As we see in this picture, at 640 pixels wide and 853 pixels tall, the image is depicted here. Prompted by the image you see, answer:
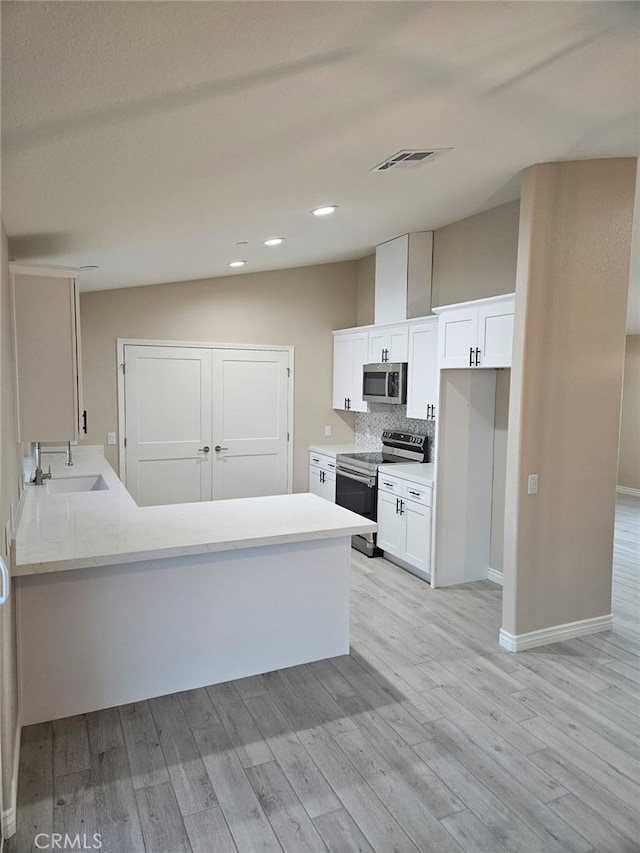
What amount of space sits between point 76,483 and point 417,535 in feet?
9.18

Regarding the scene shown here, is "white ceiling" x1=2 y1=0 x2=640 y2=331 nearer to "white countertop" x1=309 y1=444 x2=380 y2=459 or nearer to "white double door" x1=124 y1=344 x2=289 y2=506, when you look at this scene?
"white double door" x1=124 y1=344 x2=289 y2=506

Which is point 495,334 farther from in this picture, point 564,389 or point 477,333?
point 564,389

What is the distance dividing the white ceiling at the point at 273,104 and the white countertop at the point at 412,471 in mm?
2209

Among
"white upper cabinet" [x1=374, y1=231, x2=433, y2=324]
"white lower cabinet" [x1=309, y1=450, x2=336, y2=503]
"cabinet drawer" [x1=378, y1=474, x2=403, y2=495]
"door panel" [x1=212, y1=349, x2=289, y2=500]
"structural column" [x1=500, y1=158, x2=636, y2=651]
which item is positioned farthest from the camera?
"door panel" [x1=212, y1=349, x2=289, y2=500]

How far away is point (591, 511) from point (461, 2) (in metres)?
3.07

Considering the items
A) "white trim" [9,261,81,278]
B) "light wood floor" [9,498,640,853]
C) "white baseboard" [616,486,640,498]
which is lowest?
"light wood floor" [9,498,640,853]

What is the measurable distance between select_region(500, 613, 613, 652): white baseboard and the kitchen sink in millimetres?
3128

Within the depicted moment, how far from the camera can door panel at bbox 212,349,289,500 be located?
238 inches

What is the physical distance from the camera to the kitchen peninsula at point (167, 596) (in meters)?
2.66

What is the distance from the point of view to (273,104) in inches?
72.7

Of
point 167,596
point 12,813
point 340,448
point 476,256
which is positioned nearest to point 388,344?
point 476,256

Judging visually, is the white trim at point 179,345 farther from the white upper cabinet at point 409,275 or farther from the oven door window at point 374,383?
the white upper cabinet at point 409,275

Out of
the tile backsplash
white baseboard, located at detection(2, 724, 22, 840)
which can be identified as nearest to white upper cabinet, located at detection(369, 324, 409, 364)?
the tile backsplash

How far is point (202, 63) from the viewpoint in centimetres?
150
